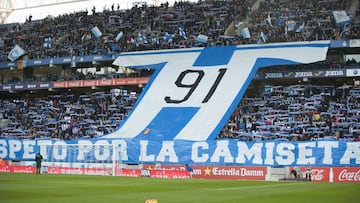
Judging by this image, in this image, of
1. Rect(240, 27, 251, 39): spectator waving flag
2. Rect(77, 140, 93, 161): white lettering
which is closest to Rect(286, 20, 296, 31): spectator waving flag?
Rect(240, 27, 251, 39): spectator waving flag

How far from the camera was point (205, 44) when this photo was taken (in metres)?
55.0

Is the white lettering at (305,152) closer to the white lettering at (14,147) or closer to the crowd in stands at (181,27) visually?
the crowd in stands at (181,27)

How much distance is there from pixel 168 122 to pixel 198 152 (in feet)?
28.3

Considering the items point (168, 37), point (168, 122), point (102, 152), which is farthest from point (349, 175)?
point (168, 37)

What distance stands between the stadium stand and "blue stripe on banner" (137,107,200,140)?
10.0ft

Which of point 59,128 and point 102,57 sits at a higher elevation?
point 102,57

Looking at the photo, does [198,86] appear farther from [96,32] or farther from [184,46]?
[96,32]

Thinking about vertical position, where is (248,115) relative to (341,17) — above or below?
below

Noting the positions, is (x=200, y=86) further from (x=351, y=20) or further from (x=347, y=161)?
(x=347, y=161)

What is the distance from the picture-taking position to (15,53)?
64.2 metres

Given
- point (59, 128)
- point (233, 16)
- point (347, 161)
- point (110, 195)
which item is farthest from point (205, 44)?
point (110, 195)

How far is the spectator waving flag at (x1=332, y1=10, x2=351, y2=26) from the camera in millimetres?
50500

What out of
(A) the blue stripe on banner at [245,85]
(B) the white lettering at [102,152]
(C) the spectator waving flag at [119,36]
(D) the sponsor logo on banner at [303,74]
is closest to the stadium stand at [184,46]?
(C) the spectator waving flag at [119,36]

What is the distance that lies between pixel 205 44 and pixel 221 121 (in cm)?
1065
